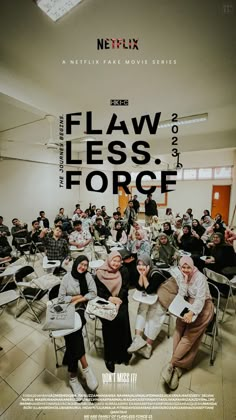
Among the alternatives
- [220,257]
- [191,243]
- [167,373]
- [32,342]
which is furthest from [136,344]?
[191,243]

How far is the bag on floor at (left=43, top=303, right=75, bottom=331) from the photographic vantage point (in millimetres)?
1720

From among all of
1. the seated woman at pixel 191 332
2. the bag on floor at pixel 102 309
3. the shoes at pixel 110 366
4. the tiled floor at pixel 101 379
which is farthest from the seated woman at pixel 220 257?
the shoes at pixel 110 366

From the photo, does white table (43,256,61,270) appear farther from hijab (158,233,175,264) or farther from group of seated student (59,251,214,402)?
hijab (158,233,175,264)

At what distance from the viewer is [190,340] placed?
6.38 feet

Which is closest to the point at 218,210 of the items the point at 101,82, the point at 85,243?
the point at 85,243

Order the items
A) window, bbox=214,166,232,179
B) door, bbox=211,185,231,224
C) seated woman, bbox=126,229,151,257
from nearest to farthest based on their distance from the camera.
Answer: seated woman, bbox=126,229,151,257 < window, bbox=214,166,232,179 < door, bbox=211,185,231,224

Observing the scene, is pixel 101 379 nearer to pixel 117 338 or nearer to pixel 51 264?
pixel 117 338

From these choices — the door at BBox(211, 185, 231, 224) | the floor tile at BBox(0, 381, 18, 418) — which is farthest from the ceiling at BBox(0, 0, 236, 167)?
the door at BBox(211, 185, 231, 224)

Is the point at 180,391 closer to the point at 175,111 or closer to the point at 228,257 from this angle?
the point at 228,257

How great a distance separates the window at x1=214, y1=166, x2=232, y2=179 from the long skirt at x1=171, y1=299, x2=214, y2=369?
8.44 meters

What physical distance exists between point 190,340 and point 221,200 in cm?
854

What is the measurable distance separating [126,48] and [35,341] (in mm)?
3722

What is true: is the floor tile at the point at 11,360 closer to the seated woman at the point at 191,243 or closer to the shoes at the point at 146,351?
the shoes at the point at 146,351

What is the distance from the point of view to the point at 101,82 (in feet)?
9.12
